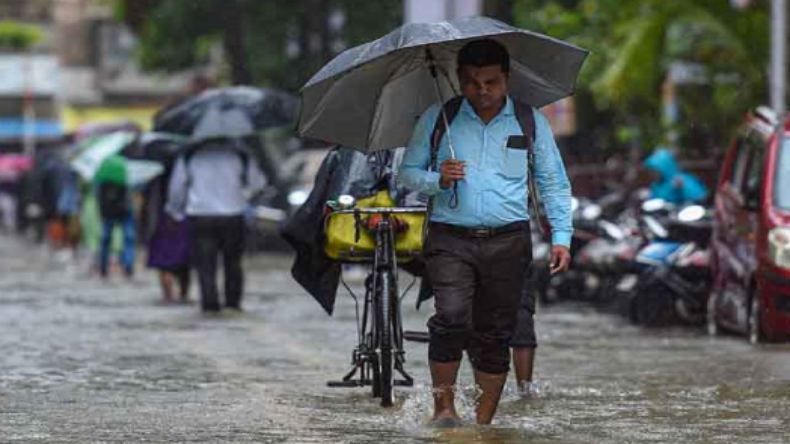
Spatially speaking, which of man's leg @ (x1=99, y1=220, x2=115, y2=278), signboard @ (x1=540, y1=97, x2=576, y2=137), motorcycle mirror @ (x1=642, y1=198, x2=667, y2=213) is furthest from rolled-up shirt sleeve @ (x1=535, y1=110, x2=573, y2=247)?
signboard @ (x1=540, y1=97, x2=576, y2=137)

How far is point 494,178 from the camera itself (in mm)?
9898

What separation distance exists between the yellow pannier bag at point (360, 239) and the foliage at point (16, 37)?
6704 cm

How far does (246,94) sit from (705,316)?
4.39 metres

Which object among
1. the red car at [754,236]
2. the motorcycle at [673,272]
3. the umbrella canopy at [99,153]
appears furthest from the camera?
the umbrella canopy at [99,153]

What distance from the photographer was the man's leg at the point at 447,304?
390 inches

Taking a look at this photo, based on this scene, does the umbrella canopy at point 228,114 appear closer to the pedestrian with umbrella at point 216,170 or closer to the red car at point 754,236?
the pedestrian with umbrella at point 216,170

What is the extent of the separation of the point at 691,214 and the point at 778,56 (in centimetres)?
482

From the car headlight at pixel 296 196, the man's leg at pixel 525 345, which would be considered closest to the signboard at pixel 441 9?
the car headlight at pixel 296 196

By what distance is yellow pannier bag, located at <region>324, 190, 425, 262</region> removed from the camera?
1167cm

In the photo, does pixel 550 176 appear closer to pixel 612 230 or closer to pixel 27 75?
pixel 612 230

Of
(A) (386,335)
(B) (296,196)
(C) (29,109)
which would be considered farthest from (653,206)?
(C) (29,109)

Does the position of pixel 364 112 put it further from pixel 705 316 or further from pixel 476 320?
pixel 705 316

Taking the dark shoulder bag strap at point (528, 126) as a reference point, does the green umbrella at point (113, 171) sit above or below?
below

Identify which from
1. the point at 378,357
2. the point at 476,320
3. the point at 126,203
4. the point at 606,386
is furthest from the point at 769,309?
the point at 126,203
